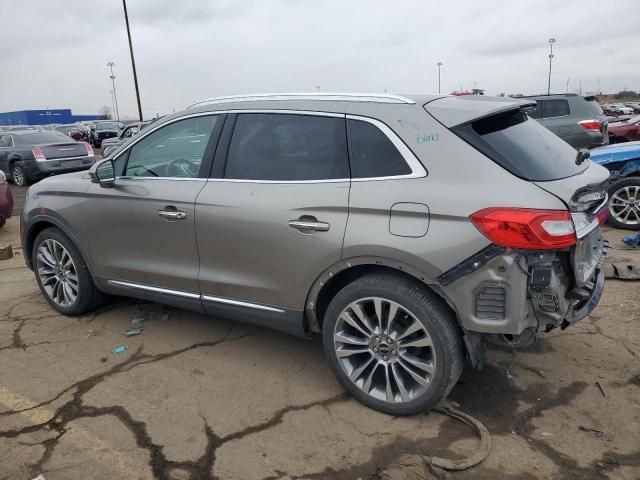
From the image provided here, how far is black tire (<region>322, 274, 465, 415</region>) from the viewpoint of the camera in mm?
2758

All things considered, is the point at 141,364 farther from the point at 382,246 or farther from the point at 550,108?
the point at 550,108

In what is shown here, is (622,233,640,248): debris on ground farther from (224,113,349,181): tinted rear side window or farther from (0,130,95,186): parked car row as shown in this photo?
(0,130,95,186): parked car row

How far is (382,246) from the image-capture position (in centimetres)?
277

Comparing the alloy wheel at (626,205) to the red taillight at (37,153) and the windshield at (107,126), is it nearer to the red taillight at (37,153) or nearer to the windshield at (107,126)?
the red taillight at (37,153)

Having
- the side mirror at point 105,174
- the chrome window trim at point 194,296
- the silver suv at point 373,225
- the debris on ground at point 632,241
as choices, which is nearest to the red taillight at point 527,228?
the silver suv at point 373,225

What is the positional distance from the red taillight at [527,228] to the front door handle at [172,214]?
1.96 m

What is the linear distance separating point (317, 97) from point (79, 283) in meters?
2.58

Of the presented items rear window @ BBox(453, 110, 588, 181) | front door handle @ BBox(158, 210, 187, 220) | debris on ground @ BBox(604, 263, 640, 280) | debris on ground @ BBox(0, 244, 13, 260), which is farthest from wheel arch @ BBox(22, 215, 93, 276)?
debris on ground @ BBox(604, 263, 640, 280)

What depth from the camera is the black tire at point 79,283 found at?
434cm

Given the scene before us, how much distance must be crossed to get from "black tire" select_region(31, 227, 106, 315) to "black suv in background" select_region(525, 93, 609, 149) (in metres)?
8.10

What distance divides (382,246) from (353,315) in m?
0.49

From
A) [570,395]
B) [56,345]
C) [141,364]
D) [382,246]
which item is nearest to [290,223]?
[382,246]

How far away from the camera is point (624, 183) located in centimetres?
690

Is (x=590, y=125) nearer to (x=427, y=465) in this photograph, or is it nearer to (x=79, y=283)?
(x=427, y=465)
